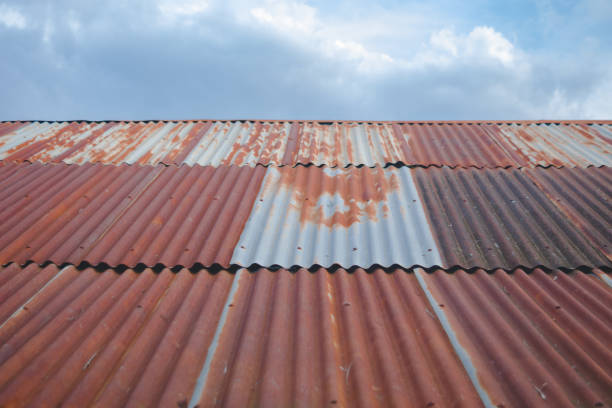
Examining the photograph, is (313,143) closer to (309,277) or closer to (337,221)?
(337,221)

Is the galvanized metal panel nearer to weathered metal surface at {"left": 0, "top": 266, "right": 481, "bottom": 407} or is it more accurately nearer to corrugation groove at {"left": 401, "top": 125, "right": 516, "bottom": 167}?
corrugation groove at {"left": 401, "top": 125, "right": 516, "bottom": 167}

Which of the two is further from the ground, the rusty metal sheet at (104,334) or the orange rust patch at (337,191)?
the orange rust patch at (337,191)

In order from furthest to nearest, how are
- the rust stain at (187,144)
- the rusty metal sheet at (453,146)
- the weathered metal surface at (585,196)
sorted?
the rust stain at (187,144) → the rusty metal sheet at (453,146) → the weathered metal surface at (585,196)

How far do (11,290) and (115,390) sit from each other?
60.6 inches

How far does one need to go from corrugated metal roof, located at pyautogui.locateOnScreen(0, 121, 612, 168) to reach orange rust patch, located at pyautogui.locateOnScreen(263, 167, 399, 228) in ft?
1.20

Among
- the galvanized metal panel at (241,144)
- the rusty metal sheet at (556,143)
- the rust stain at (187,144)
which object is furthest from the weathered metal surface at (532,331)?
the rust stain at (187,144)

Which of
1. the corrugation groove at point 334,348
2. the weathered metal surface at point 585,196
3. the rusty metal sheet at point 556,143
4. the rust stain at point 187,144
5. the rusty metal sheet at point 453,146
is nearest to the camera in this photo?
the corrugation groove at point 334,348

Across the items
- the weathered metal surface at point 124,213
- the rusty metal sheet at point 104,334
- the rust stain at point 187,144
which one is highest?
the rust stain at point 187,144

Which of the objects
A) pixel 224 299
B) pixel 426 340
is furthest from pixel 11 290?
pixel 426 340

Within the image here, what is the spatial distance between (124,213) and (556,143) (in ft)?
21.2

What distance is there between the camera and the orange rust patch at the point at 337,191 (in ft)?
11.3

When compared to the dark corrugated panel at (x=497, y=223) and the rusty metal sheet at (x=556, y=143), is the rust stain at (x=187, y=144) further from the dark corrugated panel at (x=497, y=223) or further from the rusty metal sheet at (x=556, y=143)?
the rusty metal sheet at (x=556, y=143)

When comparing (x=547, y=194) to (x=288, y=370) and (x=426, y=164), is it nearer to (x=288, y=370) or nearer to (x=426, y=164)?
(x=426, y=164)

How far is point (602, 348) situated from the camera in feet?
6.46
